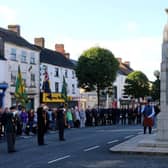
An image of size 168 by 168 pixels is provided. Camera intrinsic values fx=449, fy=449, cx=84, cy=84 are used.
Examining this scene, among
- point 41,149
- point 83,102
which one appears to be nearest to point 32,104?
point 83,102

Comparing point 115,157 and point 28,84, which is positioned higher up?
point 28,84

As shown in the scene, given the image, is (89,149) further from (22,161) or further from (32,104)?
(32,104)

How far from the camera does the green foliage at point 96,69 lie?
63.2 metres

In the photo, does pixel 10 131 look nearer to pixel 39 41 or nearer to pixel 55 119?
pixel 55 119

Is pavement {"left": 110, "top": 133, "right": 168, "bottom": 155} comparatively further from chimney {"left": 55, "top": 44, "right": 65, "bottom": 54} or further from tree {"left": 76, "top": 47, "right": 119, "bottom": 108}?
chimney {"left": 55, "top": 44, "right": 65, "bottom": 54}

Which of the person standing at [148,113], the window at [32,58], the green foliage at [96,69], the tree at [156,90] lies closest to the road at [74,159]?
the person standing at [148,113]

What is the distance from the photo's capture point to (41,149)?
18.4 metres

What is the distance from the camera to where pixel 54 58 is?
216 feet

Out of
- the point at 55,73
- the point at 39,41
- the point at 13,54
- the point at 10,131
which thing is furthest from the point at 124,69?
the point at 10,131

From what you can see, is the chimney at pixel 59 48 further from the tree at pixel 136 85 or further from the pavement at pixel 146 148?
the pavement at pixel 146 148

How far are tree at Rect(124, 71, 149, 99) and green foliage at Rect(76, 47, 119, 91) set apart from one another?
101 ft

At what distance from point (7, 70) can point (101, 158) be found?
3646 centimetres

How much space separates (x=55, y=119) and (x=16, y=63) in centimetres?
2249

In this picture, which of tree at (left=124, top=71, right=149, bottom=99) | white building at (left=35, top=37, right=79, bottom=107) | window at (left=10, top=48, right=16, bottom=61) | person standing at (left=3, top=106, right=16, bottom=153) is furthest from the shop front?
tree at (left=124, top=71, right=149, bottom=99)
